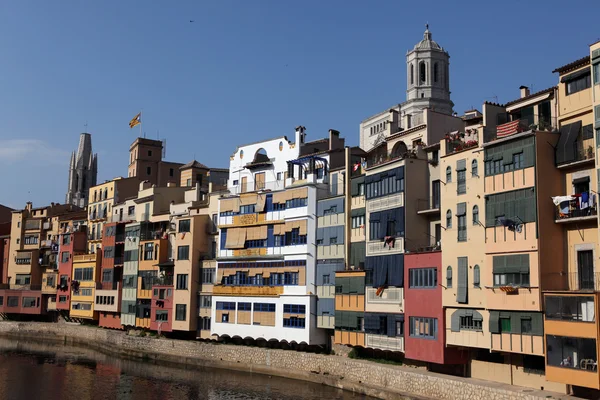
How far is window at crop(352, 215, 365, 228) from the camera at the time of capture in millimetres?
50125

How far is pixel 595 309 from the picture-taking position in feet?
101

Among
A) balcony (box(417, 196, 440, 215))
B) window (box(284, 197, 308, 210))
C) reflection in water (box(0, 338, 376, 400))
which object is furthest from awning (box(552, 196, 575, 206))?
window (box(284, 197, 308, 210))

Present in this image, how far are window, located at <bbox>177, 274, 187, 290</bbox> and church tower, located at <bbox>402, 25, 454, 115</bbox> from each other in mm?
53538

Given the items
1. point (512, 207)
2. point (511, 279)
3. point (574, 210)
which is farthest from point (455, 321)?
point (574, 210)

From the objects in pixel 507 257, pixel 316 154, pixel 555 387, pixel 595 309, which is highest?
pixel 316 154

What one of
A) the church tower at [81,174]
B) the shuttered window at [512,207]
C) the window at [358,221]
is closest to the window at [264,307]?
the window at [358,221]

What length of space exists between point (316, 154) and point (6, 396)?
29212 mm

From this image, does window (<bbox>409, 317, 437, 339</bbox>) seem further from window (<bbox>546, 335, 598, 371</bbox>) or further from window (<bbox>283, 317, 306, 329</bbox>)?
window (<bbox>283, 317, 306, 329</bbox>)

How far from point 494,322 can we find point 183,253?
117 ft

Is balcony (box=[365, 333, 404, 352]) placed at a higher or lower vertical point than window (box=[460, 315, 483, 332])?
lower

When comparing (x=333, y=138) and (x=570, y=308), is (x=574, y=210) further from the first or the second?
(x=333, y=138)

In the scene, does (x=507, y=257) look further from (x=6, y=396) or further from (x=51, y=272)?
(x=51, y=272)

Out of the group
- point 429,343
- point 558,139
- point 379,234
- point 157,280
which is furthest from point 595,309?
point 157,280

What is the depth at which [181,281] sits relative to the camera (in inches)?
2581
